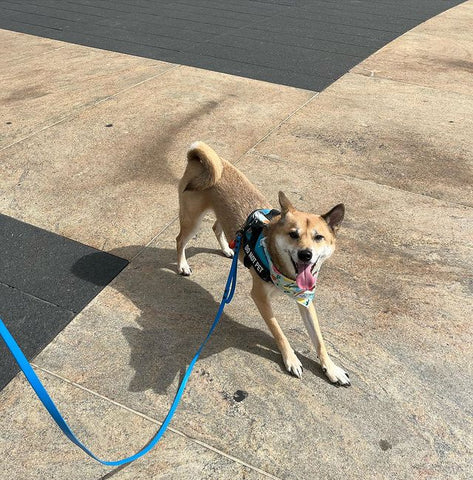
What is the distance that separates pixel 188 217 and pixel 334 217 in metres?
1.35

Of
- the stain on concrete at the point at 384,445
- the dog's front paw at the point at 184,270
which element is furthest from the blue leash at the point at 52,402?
the stain on concrete at the point at 384,445

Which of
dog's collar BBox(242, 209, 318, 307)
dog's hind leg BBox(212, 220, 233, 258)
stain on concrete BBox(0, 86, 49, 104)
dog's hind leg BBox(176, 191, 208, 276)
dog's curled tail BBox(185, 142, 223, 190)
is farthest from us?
stain on concrete BBox(0, 86, 49, 104)

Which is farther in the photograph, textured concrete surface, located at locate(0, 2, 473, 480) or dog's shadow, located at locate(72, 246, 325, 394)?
dog's shadow, located at locate(72, 246, 325, 394)

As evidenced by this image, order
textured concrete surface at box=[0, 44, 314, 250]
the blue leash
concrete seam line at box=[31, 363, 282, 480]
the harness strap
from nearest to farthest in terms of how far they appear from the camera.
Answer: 1. the blue leash
2. concrete seam line at box=[31, 363, 282, 480]
3. the harness strap
4. textured concrete surface at box=[0, 44, 314, 250]

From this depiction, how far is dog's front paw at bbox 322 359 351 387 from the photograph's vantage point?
3.48m

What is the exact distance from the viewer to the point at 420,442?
3121 millimetres

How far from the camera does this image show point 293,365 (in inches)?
140

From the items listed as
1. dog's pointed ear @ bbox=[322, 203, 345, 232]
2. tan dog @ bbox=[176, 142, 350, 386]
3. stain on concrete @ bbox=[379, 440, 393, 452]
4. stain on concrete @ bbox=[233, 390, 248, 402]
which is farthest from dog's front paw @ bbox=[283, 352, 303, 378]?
dog's pointed ear @ bbox=[322, 203, 345, 232]

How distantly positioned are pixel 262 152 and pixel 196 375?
3.58 meters

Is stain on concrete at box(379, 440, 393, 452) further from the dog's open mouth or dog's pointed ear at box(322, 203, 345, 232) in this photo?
dog's pointed ear at box(322, 203, 345, 232)

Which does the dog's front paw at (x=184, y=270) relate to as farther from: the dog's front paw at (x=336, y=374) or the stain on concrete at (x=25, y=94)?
the stain on concrete at (x=25, y=94)

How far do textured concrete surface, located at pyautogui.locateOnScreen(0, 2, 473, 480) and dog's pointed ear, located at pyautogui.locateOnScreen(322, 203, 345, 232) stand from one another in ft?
2.91

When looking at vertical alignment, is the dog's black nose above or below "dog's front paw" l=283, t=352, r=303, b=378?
above

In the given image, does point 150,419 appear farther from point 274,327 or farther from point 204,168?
point 204,168
